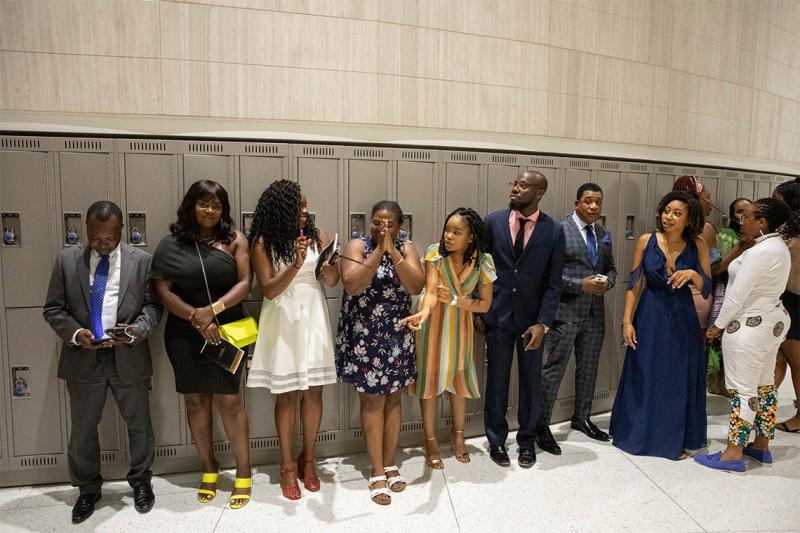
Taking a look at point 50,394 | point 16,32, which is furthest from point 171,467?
point 16,32

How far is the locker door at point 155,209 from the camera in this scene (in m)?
2.87

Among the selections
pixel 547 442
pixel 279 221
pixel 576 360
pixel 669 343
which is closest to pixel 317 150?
pixel 279 221

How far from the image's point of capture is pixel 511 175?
11.5 ft

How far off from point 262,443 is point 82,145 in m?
2.09

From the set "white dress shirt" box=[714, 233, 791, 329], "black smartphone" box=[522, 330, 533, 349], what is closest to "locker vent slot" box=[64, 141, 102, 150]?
"black smartphone" box=[522, 330, 533, 349]

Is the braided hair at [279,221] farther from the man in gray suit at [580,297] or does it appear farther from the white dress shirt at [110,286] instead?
the man in gray suit at [580,297]

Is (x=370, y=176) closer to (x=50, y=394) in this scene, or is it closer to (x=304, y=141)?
(x=304, y=141)

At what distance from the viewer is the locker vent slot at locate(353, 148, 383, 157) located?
10.3 feet

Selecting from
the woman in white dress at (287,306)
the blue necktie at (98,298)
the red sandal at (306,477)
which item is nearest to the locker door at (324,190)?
the woman in white dress at (287,306)

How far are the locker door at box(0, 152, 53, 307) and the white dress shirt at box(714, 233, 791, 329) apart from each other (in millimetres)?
4066

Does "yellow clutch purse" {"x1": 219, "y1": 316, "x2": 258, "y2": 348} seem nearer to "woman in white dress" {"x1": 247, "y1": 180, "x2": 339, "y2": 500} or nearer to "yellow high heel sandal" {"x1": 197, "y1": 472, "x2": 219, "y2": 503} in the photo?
"woman in white dress" {"x1": 247, "y1": 180, "x2": 339, "y2": 500}

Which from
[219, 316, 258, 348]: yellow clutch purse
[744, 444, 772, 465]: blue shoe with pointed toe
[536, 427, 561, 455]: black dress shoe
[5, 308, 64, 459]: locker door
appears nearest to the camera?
[219, 316, 258, 348]: yellow clutch purse

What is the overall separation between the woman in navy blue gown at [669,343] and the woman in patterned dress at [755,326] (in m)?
0.20

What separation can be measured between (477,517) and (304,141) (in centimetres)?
240
